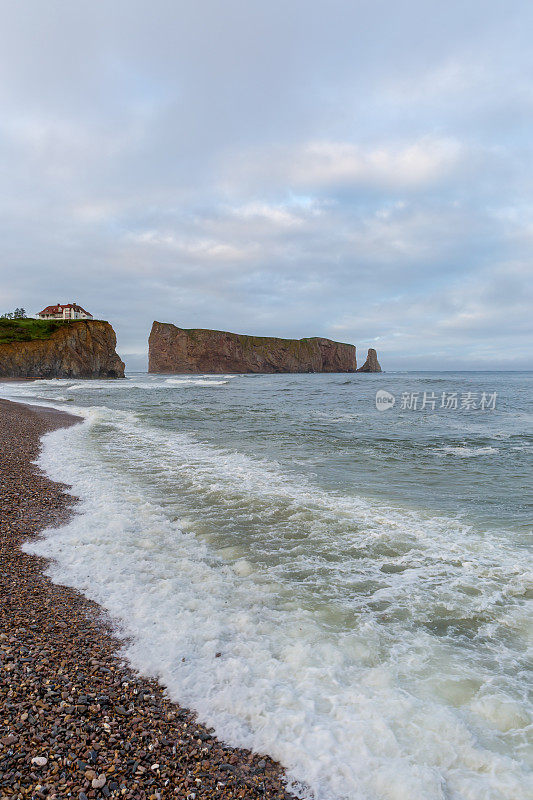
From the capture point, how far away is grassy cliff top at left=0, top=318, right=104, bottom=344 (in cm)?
8062

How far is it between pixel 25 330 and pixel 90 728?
95.2 m

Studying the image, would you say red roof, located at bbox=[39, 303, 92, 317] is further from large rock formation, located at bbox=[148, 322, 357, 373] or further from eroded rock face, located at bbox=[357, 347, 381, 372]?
eroded rock face, located at bbox=[357, 347, 381, 372]

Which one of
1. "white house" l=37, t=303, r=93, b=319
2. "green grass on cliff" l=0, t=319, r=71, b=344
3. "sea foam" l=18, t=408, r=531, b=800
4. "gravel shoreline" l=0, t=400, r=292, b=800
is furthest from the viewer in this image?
"white house" l=37, t=303, r=93, b=319

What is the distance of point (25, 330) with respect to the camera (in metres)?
83.7

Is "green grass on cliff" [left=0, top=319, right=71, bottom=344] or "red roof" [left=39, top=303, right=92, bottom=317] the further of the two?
"red roof" [left=39, top=303, right=92, bottom=317]

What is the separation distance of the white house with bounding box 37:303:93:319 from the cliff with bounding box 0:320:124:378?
2786 centimetres

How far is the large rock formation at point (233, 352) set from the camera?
412 ft
